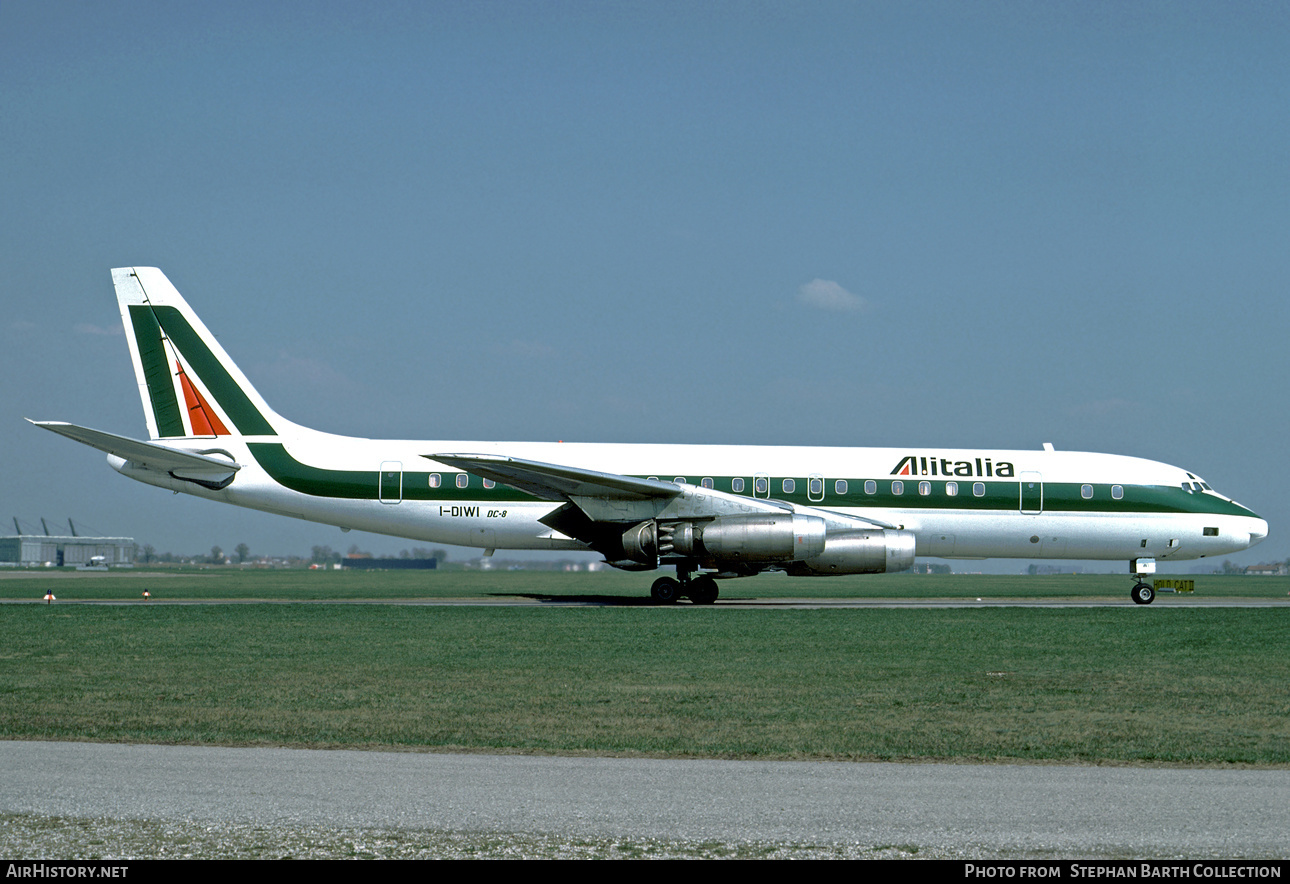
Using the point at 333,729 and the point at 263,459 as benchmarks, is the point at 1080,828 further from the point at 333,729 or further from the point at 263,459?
the point at 263,459

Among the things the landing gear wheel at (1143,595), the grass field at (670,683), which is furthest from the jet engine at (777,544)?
the landing gear wheel at (1143,595)

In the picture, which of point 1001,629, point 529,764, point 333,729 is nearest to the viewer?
→ point 529,764

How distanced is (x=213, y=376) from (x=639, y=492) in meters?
11.4

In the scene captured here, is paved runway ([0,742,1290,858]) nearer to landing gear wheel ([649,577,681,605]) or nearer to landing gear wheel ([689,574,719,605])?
landing gear wheel ([649,577,681,605])

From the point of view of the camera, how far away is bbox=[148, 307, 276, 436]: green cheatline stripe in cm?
2845

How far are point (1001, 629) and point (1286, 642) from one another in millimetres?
4374

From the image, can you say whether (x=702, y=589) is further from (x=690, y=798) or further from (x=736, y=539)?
(x=690, y=798)

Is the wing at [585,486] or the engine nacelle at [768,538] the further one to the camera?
the engine nacelle at [768,538]

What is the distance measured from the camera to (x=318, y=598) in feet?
101

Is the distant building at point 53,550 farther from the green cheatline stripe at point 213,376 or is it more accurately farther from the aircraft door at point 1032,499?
the aircraft door at point 1032,499

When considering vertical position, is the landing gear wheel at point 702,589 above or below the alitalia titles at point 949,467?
below

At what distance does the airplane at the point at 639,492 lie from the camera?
27.0 m

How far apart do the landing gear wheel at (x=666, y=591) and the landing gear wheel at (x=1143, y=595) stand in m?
11.3
